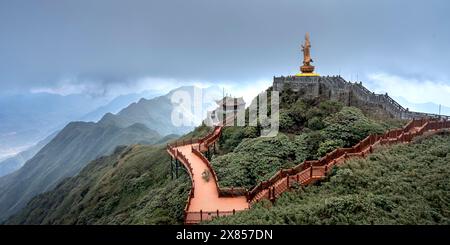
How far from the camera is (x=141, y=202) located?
79.6 ft

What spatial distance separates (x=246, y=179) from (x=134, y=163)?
26828 mm

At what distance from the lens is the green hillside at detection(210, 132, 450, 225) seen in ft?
34.1

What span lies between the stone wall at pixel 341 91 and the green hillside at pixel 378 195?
20.4 ft

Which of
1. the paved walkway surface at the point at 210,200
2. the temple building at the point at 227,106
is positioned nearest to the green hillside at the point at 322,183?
the paved walkway surface at the point at 210,200

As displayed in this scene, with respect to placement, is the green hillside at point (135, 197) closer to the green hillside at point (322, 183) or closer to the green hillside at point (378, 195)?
the green hillside at point (322, 183)

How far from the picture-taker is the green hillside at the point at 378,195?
10.4 m

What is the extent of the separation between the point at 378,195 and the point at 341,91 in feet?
46.8

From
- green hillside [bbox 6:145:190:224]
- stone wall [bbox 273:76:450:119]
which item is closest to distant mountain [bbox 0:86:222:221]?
green hillside [bbox 6:145:190:224]

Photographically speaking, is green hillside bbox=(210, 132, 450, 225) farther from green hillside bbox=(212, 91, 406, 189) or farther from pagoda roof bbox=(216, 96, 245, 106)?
pagoda roof bbox=(216, 96, 245, 106)

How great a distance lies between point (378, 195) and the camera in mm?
11539

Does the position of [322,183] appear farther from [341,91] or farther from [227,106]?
[227,106]

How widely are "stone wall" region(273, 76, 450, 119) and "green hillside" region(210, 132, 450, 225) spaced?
6222mm

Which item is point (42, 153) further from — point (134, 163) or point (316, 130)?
point (316, 130)
